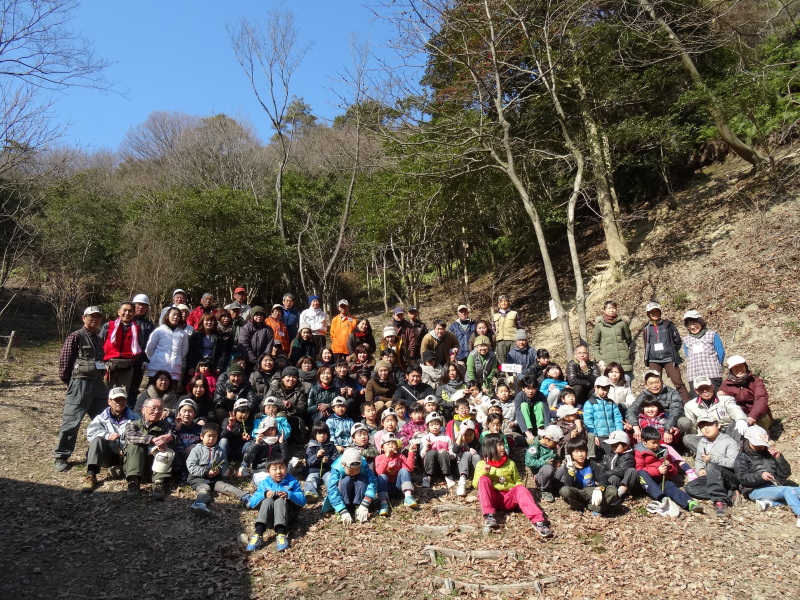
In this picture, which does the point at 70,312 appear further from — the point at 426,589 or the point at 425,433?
the point at 426,589

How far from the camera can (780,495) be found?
5395 mm

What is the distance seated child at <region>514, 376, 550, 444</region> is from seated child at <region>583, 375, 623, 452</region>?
51cm

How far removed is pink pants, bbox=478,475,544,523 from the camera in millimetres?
5512

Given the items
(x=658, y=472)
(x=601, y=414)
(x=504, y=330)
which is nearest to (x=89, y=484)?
(x=601, y=414)

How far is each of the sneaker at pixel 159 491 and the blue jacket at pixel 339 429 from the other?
6.19 feet

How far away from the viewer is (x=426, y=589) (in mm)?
4699

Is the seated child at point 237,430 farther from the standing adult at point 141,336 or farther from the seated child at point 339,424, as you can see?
Result: the standing adult at point 141,336

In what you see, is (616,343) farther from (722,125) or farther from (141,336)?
(722,125)

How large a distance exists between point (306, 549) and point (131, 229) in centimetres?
1608

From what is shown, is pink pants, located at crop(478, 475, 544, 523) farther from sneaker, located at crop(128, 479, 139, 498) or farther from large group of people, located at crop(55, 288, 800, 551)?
sneaker, located at crop(128, 479, 139, 498)

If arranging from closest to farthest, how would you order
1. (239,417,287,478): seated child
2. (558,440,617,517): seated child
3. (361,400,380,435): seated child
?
(558,440,617,517): seated child < (239,417,287,478): seated child < (361,400,380,435): seated child

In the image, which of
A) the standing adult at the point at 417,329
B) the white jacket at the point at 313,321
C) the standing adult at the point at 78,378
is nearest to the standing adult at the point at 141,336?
the standing adult at the point at 78,378

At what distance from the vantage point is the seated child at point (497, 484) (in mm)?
5609

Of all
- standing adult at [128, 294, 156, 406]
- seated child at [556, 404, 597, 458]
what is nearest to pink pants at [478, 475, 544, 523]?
seated child at [556, 404, 597, 458]
